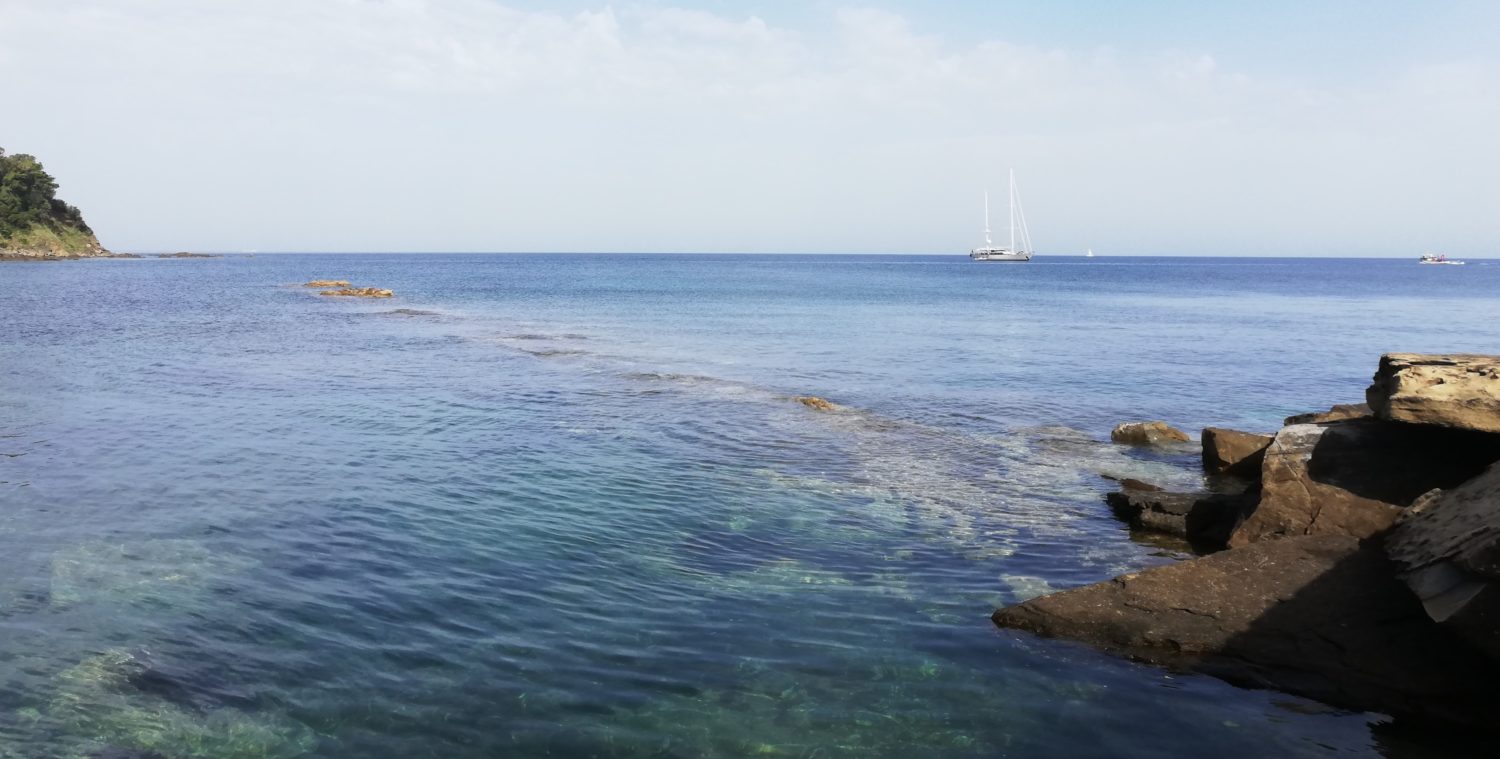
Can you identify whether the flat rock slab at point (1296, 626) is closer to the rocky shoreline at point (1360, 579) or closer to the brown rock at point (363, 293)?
the rocky shoreline at point (1360, 579)

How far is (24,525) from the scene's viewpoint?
47.3 ft

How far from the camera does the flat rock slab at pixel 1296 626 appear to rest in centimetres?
922

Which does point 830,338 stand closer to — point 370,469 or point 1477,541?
point 370,469

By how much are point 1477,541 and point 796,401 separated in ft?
66.5

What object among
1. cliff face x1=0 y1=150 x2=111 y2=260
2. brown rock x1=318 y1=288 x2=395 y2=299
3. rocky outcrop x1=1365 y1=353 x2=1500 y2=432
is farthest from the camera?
cliff face x1=0 y1=150 x2=111 y2=260

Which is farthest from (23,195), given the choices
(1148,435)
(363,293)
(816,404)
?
(1148,435)

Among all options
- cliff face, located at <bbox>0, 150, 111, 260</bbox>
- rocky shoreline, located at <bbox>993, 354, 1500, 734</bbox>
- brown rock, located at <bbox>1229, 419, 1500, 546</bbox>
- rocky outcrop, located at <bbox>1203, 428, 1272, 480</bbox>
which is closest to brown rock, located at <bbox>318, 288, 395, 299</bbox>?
rocky outcrop, located at <bbox>1203, 428, 1272, 480</bbox>

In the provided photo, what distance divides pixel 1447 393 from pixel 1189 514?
4.40m

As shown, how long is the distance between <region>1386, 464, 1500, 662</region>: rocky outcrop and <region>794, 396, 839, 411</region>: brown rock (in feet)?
54.7

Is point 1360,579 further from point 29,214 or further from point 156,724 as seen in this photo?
point 29,214

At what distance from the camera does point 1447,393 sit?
39.3 feet

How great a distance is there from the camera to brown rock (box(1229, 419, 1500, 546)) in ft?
41.6

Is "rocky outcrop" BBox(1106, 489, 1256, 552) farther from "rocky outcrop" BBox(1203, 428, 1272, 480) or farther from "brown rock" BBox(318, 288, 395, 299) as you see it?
"brown rock" BBox(318, 288, 395, 299)

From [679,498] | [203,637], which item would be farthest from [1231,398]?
[203,637]
